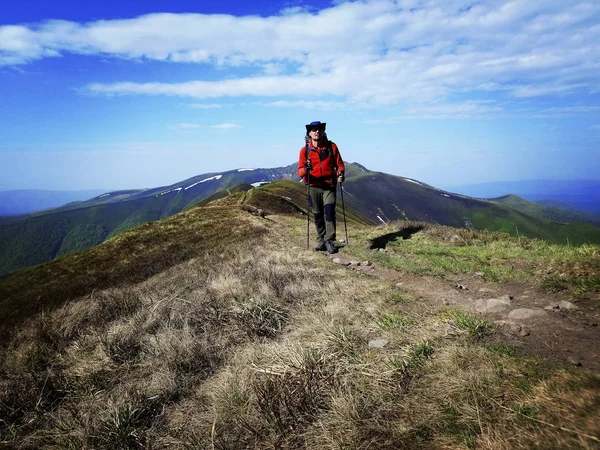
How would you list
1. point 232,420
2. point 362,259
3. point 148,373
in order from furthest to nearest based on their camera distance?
point 362,259, point 148,373, point 232,420

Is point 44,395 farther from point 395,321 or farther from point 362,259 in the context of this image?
point 362,259

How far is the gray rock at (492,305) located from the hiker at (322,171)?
669 cm

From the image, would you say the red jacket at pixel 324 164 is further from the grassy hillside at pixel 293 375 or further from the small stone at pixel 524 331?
the small stone at pixel 524 331

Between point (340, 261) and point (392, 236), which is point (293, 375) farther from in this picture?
point (392, 236)

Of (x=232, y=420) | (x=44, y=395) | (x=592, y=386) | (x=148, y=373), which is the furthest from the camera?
(x=148, y=373)

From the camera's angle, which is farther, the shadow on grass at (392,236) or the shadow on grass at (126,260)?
the shadow on grass at (126,260)

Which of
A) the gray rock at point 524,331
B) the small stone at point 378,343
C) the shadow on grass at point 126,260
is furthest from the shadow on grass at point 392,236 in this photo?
the shadow on grass at point 126,260

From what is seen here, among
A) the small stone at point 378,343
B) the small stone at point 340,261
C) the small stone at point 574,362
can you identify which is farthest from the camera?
the small stone at point 340,261

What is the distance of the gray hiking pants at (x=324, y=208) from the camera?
12102 mm

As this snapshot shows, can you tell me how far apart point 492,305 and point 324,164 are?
7518 mm

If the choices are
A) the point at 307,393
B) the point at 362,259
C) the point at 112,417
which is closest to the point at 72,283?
the point at 362,259

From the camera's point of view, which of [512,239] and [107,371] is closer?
[107,371]

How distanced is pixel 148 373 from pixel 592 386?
18.2 feet

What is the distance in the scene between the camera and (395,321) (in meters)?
5.14
